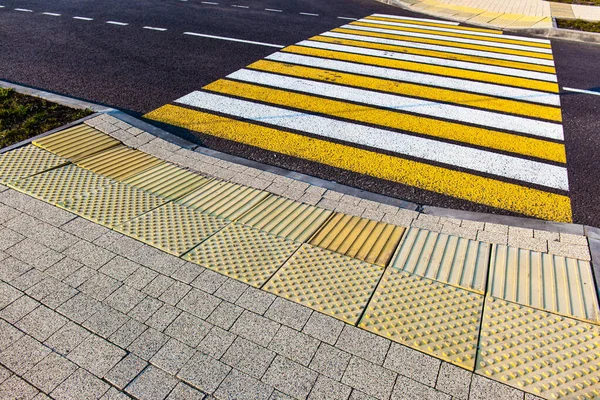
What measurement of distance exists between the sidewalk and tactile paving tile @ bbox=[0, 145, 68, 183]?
11.6 meters

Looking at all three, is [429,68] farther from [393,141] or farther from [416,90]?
[393,141]

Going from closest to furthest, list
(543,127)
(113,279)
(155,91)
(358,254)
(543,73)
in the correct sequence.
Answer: (113,279) < (358,254) < (543,127) < (155,91) < (543,73)

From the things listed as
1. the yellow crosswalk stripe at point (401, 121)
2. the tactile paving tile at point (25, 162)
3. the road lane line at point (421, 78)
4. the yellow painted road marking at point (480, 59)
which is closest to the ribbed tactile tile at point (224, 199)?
the tactile paving tile at point (25, 162)

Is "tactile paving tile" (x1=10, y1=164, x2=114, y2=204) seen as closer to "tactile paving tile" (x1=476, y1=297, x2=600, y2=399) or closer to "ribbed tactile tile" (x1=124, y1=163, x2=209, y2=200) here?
"ribbed tactile tile" (x1=124, y1=163, x2=209, y2=200)

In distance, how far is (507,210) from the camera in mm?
5047

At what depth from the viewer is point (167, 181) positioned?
531 centimetres

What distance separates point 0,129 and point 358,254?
17.5ft

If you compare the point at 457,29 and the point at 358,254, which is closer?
the point at 358,254

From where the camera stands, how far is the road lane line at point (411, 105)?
6.88 meters

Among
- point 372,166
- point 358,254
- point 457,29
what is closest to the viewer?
point 358,254

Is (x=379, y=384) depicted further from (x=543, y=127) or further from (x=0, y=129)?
(x=0, y=129)

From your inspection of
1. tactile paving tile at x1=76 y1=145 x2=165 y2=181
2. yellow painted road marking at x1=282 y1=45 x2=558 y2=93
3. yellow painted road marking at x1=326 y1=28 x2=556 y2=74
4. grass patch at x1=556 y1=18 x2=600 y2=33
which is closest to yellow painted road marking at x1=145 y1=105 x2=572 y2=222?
tactile paving tile at x1=76 y1=145 x2=165 y2=181

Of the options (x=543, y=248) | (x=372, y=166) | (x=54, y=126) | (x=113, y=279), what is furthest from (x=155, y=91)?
(x=543, y=248)

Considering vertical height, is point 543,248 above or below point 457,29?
below
